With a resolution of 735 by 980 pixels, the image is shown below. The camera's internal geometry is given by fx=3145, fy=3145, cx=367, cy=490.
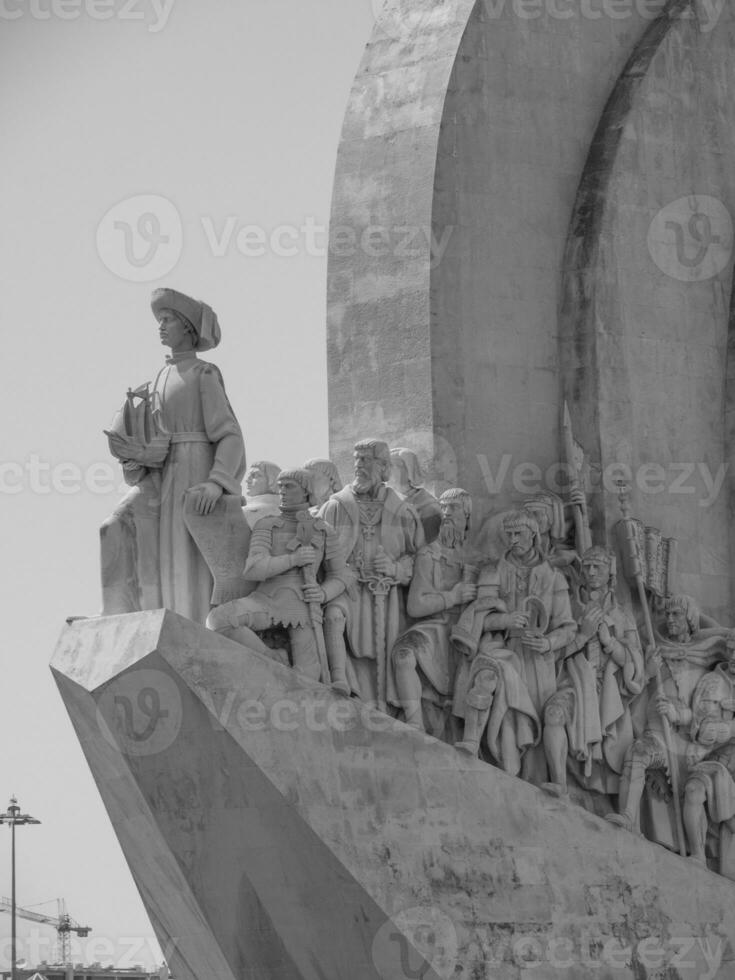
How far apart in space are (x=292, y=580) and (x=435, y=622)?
107cm

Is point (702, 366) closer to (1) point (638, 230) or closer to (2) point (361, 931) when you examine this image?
(1) point (638, 230)

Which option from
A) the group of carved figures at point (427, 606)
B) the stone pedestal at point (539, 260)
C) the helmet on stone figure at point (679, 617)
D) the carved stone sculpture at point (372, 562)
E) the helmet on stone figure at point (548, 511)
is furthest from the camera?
the helmet on stone figure at point (679, 617)

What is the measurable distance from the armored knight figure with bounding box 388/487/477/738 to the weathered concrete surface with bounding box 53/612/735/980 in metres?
0.47

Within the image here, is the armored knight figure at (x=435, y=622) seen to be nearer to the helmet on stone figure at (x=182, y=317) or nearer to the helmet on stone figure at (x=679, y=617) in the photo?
the helmet on stone figure at (x=679, y=617)

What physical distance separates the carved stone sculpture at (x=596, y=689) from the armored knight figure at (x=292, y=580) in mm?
1629

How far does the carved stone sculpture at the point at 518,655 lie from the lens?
61.4ft

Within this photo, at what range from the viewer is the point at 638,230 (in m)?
20.5

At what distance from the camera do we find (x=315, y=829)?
17.8 metres

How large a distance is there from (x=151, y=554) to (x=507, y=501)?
2.50 meters

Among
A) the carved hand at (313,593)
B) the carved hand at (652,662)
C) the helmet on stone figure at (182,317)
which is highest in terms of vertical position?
the helmet on stone figure at (182,317)

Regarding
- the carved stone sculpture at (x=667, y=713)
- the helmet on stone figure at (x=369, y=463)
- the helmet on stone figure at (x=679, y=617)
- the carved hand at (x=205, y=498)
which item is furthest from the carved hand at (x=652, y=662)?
the carved hand at (x=205, y=498)

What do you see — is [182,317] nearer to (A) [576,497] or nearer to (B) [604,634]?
(A) [576,497]

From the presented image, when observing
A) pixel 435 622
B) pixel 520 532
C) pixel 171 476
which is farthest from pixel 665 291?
pixel 171 476

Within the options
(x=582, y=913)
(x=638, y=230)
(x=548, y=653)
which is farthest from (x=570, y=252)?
(x=582, y=913)
